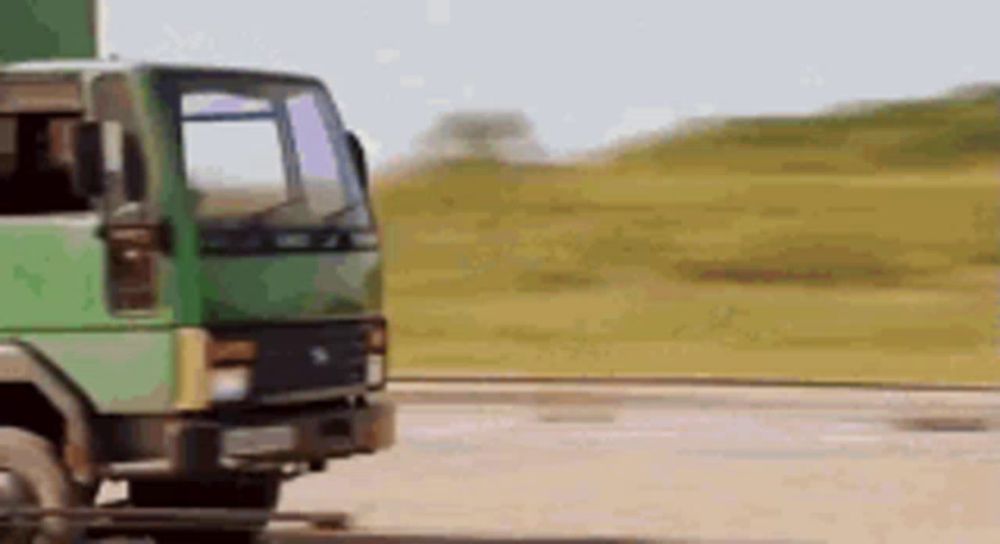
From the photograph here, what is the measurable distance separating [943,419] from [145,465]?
12415 mm

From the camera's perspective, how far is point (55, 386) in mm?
12266

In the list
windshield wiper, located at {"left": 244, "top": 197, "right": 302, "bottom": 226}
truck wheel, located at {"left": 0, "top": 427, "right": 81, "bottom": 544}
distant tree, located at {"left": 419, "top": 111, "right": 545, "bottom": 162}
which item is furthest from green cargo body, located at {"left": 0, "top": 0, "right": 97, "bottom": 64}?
distant tree, located at {"left": 419, "top": 111, "right": 545, "bottom": 162}

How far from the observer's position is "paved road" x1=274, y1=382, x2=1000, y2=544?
1538 cm

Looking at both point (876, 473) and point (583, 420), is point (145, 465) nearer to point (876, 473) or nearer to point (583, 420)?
point (876, 473)

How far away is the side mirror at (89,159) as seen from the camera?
12.0 metres

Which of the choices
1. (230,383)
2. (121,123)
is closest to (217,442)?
(230,383)

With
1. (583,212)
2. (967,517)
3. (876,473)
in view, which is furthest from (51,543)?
(583,212)

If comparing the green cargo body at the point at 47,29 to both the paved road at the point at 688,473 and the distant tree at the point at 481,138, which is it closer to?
the paved road at the point at 688,473

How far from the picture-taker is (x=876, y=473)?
1870 cm

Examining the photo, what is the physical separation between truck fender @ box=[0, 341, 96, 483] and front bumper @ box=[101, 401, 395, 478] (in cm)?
12

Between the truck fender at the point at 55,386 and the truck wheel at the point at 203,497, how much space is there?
1143mm

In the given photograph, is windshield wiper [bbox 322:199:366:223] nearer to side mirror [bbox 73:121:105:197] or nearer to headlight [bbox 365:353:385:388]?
headlight [bbox 365:353:385:388]

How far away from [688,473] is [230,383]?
22.4 feet

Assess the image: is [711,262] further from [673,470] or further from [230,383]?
[230,383]
